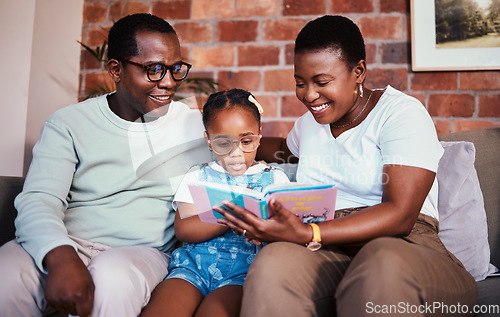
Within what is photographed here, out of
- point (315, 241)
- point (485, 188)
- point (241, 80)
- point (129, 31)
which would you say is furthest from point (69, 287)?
point (241, 80)

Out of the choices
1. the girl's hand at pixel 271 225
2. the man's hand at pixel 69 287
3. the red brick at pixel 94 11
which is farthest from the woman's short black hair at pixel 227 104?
the red brick at pixel 94 11

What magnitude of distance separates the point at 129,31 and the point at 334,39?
0.71 meters

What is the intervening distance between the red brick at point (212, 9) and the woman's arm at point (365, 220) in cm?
155

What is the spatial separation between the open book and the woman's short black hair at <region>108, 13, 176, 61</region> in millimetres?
654

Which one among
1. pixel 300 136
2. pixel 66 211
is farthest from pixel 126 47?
pixel 300 136

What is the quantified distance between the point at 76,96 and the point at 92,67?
0.20 metres

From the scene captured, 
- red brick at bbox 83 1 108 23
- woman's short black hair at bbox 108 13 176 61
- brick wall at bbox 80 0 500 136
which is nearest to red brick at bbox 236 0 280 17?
brick wall at bbox 80 0 500 136

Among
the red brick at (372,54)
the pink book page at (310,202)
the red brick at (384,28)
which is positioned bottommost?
the pink book page at (310,202)

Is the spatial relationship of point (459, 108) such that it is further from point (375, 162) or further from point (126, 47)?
point (126, 47)

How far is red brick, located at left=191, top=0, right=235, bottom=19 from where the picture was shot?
237 cm

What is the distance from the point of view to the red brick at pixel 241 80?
232 cm

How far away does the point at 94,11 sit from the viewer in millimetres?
2541

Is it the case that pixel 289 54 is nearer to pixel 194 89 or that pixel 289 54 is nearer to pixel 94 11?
pixel 194 89

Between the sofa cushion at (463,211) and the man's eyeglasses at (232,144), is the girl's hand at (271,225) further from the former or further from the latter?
the sofa cushion at (463,211)
